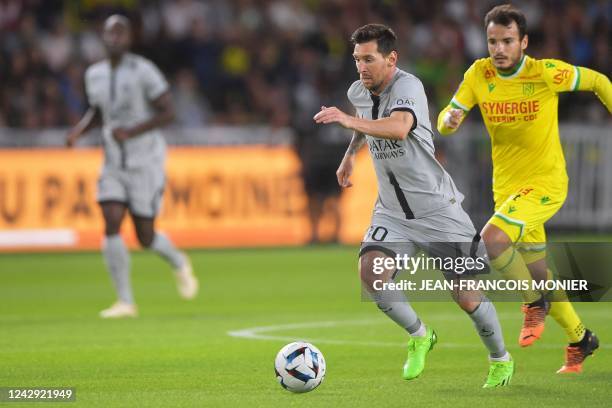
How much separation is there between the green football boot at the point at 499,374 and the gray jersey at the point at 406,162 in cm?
103

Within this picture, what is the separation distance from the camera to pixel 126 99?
13.1m

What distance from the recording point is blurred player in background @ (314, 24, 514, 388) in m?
8.03

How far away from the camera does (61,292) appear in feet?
49.6

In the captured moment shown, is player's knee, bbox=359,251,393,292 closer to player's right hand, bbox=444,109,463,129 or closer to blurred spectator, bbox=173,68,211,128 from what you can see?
player's right hand, bbox=444,109,463,129

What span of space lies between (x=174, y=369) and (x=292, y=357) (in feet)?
4.52

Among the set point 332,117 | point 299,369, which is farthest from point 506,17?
point 299,369

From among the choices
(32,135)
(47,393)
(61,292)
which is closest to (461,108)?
(47,393)

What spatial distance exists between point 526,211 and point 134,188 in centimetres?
513

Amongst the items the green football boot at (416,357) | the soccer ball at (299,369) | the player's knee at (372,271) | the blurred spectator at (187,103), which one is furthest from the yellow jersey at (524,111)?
the blurred spectator at (187,103)

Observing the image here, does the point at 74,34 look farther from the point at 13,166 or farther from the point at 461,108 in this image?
the point at 461,108

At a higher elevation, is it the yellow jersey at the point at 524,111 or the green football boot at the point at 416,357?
the yellow jersey at the point at 524,111

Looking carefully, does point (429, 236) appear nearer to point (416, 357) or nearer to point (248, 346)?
point (416, 357)

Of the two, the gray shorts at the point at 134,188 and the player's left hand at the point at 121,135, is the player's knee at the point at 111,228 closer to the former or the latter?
the gray shorts at the point at 134,188

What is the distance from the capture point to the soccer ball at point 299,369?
766 centimetres
